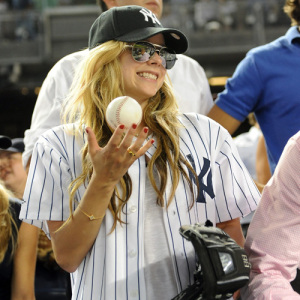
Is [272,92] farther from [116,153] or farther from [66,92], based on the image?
[116,153]

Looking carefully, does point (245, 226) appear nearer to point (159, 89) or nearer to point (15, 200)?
point (15, 200)

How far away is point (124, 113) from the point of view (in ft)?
7.35

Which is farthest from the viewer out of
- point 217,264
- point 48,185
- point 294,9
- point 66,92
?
point 294,9

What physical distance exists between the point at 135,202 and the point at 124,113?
1.09ft

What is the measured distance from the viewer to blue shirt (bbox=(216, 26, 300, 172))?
3.34 meters

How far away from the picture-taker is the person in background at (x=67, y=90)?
132 inches

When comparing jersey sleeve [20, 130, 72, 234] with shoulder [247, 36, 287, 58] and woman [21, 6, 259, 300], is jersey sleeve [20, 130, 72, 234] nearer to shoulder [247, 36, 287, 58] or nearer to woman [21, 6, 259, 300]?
woman [21, 6, 259, 300]

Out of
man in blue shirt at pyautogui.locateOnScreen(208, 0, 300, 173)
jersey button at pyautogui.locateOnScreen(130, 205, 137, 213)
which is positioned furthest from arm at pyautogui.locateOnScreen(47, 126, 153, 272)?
man in blue shirt at pyautogui.locateOnScreen(208, 0, 300, 173)

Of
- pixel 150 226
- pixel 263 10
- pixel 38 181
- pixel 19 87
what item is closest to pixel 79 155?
pixel 38 181

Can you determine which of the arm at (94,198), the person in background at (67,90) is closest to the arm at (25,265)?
the person in background at (67,90)

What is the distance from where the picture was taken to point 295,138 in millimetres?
2336

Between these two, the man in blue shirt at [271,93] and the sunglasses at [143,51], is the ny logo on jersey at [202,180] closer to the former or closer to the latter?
the sunglasses at [143,51]

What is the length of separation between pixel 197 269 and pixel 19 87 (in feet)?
57.0

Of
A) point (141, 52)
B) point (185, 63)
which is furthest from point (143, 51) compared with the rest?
point (185, 63)
